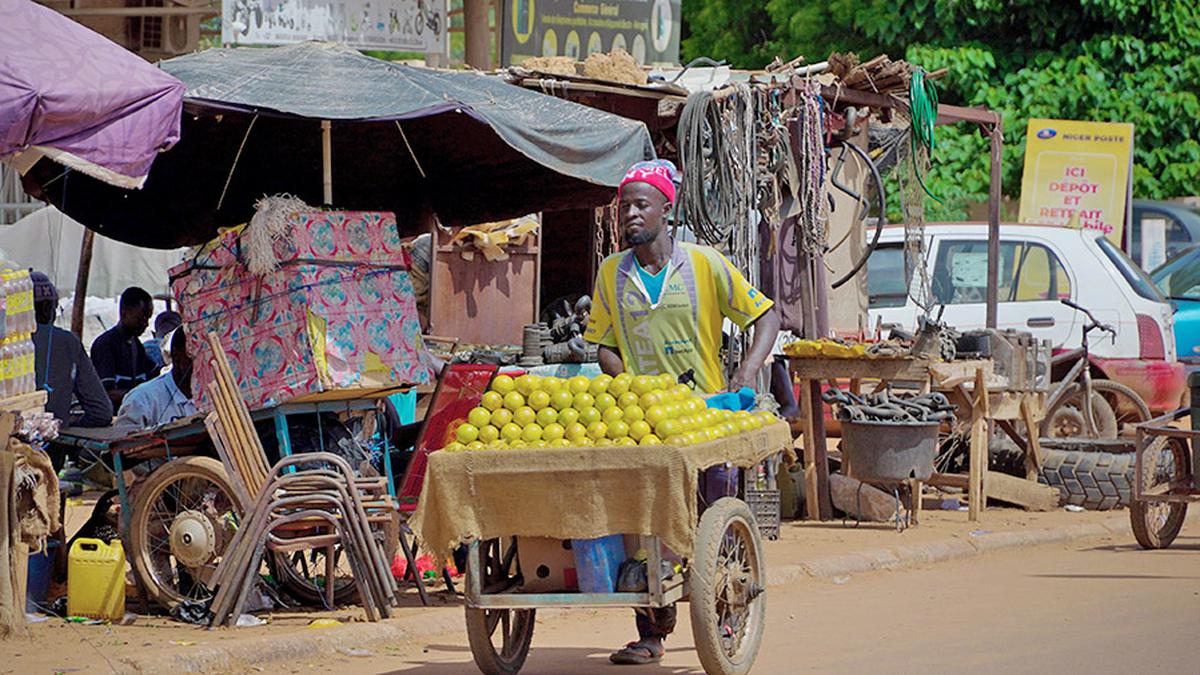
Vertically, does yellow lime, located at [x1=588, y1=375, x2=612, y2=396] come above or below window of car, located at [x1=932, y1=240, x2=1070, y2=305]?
above

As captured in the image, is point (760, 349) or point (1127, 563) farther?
point (1127, 563)

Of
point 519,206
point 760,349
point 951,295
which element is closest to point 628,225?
point 760,349

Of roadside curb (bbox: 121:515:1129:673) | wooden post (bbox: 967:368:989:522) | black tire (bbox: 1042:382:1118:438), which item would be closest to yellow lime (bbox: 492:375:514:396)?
roadside curb (bbox: 121:515:1129:673)

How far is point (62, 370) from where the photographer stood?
368 inches

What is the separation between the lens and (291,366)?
844 cm

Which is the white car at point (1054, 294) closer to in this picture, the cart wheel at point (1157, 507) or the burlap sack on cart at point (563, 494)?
the cart wheel at point (1157, 507)

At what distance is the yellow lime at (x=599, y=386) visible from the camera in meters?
6.45

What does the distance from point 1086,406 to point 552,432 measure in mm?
8828

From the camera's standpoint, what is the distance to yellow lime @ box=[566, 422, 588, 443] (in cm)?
624

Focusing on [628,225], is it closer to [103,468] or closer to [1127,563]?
[103,468]

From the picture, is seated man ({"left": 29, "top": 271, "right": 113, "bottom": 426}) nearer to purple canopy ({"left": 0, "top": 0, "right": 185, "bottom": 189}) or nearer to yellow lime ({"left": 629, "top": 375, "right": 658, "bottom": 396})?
purple canopy ({"left": 0, "top": 0, "right": 185, "bottom": 189})

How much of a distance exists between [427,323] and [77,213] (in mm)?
3400

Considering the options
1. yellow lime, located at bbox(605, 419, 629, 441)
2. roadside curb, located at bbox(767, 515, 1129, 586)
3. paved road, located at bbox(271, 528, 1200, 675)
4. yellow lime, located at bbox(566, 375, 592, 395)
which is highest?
yellow lime, located at bbox(566, 375, 592, 395)

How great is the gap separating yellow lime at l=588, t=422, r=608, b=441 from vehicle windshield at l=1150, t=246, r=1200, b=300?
13.1 metres
